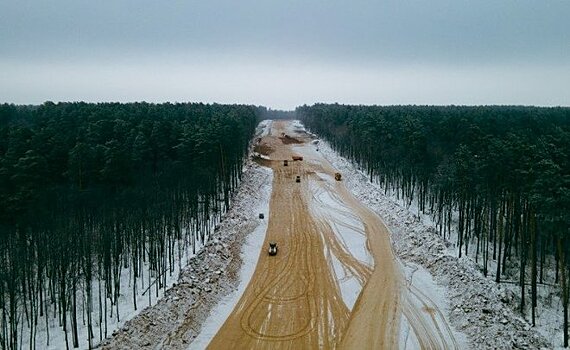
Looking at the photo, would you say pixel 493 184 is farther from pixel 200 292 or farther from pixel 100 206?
pixel 100 206

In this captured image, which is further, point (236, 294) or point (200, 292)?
point (236, 294)

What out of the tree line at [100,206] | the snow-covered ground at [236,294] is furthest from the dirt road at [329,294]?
the tree line at [100,206]

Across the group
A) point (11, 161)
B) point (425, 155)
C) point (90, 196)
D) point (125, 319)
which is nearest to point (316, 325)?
point (125, 319)

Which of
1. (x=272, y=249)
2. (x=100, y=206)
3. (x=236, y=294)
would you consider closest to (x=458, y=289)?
(x=236, y=294)

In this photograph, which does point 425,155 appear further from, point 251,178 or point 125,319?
point 125,319

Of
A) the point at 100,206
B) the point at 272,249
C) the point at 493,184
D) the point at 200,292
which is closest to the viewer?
the point at 200,292

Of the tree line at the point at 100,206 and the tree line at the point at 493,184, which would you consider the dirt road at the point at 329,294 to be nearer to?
the tree line at the point at 493,184

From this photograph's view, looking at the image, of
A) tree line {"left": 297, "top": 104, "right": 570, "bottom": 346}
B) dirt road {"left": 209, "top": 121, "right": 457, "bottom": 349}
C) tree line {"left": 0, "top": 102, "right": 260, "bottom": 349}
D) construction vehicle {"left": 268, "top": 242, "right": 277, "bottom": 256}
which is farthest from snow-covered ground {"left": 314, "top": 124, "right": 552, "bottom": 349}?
tree line {"left": 0, "top": 102, "right": 260, "bottom": 349}
